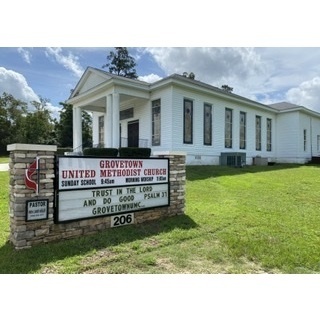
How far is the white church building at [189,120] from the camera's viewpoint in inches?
589

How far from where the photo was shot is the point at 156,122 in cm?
1595

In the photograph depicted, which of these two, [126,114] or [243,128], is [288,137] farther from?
[126,114]

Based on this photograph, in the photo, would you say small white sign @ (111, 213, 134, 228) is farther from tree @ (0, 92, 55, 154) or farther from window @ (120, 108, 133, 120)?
tree @ (0, 92, 55, 154)

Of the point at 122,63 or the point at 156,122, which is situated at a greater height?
the point at 122,63

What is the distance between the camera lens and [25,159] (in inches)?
162

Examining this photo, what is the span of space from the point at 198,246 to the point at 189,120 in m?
11.9

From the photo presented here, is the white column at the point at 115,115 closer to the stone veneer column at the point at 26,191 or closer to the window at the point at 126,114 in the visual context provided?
the window at the point at 126,114

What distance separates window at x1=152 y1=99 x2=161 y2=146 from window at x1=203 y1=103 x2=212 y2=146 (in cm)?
278

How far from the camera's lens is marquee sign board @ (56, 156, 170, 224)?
4566 mm

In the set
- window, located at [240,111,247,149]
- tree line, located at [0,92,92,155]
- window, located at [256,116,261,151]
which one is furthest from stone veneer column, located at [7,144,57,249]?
tree line, located at [0,92,92,155]

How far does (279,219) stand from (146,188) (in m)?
2.90

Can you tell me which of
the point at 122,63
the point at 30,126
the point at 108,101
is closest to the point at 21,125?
the point at 30,126

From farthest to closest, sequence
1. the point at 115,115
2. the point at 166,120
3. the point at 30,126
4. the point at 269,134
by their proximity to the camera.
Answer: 1. the point at 30,126
2. the point at 269,134
3. the point at 166,120
4. the point at 115,115

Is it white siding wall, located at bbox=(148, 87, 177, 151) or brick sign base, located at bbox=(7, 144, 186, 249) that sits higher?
white siding wall, located at bbox=(148, 87, 177, 151)
